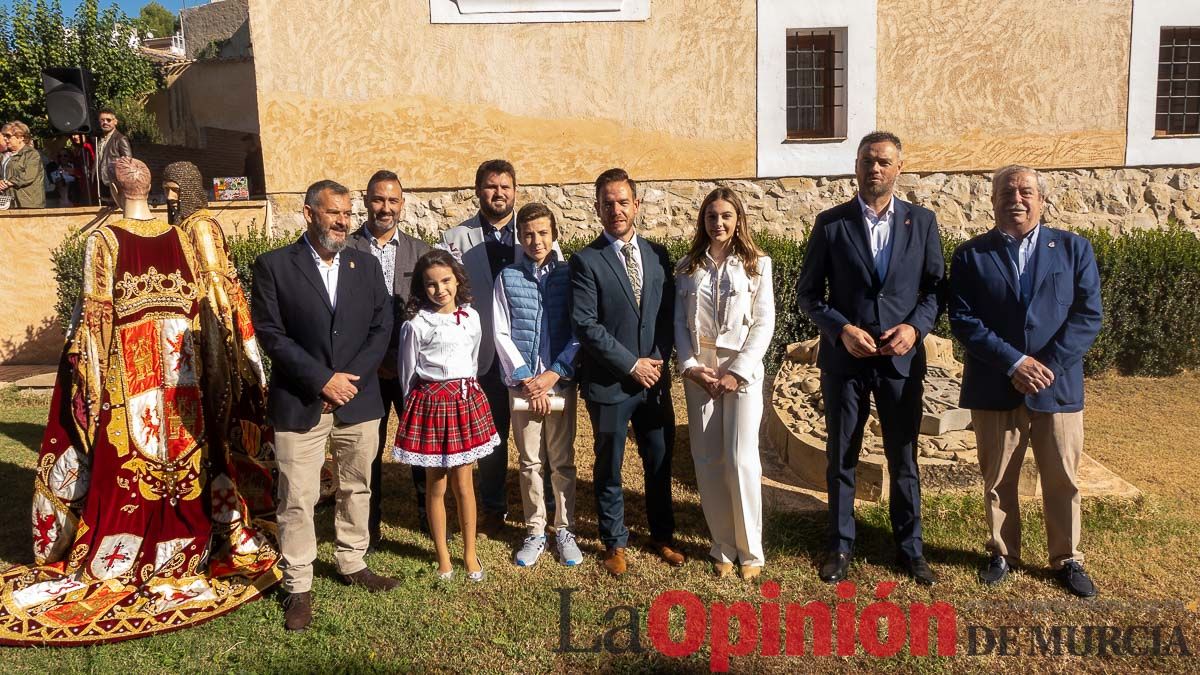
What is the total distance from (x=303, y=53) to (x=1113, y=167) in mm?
10121

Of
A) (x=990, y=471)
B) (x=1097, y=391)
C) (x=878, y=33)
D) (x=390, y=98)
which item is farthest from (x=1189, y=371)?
(x=390, y=98)

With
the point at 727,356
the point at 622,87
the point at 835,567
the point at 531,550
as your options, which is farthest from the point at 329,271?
the point at 622,87

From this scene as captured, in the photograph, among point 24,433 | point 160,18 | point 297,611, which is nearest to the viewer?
point 297,611

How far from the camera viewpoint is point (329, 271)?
3996 millimetres

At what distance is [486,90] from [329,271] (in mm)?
6662

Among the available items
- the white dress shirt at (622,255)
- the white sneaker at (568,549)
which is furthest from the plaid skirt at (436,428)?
the white dress shirt at (622,255)

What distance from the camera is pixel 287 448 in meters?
3.86

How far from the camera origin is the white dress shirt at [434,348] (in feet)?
13.3

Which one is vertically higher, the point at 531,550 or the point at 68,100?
the point at 68,100

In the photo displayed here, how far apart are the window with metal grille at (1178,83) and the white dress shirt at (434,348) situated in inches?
410

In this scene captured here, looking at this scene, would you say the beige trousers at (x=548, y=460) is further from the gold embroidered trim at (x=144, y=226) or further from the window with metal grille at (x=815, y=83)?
the window with metal grille at (x=815, y=83)

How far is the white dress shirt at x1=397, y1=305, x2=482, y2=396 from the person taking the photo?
13.3 feet

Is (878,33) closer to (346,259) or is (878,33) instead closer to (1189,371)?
(1189,371)

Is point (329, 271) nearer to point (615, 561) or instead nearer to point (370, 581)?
point (370, 581)
